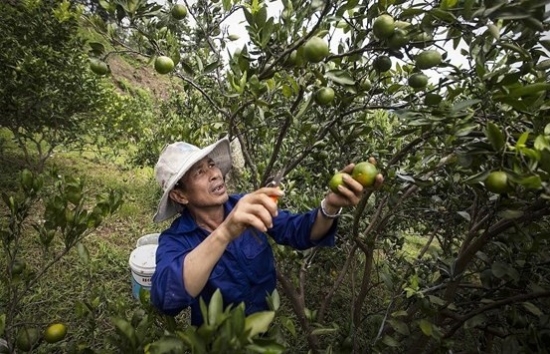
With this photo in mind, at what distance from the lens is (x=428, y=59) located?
1.33m

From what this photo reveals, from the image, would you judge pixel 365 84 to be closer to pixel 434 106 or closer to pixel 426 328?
pixel 434 106

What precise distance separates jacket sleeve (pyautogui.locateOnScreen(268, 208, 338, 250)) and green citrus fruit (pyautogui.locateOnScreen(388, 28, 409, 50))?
2.44 ft

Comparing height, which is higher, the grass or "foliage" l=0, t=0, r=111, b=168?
"foliage" l=0, t=0, r=111, b=168

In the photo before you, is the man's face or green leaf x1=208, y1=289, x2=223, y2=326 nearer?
green leaf x1=208, y1=289, x2=223, y2=326

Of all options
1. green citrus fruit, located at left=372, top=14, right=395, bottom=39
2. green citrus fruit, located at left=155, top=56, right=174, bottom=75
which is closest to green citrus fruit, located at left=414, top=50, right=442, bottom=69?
green citrus fruit, located at left=372, top=14, right=395, bottom=39

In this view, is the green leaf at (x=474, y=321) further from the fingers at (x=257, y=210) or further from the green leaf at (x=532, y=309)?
the fingers at (x=257, y=210)

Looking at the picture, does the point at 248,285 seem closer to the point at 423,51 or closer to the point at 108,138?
the point at 423,51

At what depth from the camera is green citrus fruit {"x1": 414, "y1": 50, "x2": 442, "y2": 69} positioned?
4.33ft

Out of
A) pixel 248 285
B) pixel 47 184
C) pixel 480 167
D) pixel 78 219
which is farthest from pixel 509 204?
pixel 47 184

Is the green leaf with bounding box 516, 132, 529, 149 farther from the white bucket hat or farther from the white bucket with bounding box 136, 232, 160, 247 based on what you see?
the white bucket with bounding box 136, 232, 160, 247

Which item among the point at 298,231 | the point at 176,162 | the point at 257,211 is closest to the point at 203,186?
the point at 176,162

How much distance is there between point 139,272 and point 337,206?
2101 millimetres

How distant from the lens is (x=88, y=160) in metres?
7.61

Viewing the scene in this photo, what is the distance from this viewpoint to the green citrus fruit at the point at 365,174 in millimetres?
1357
